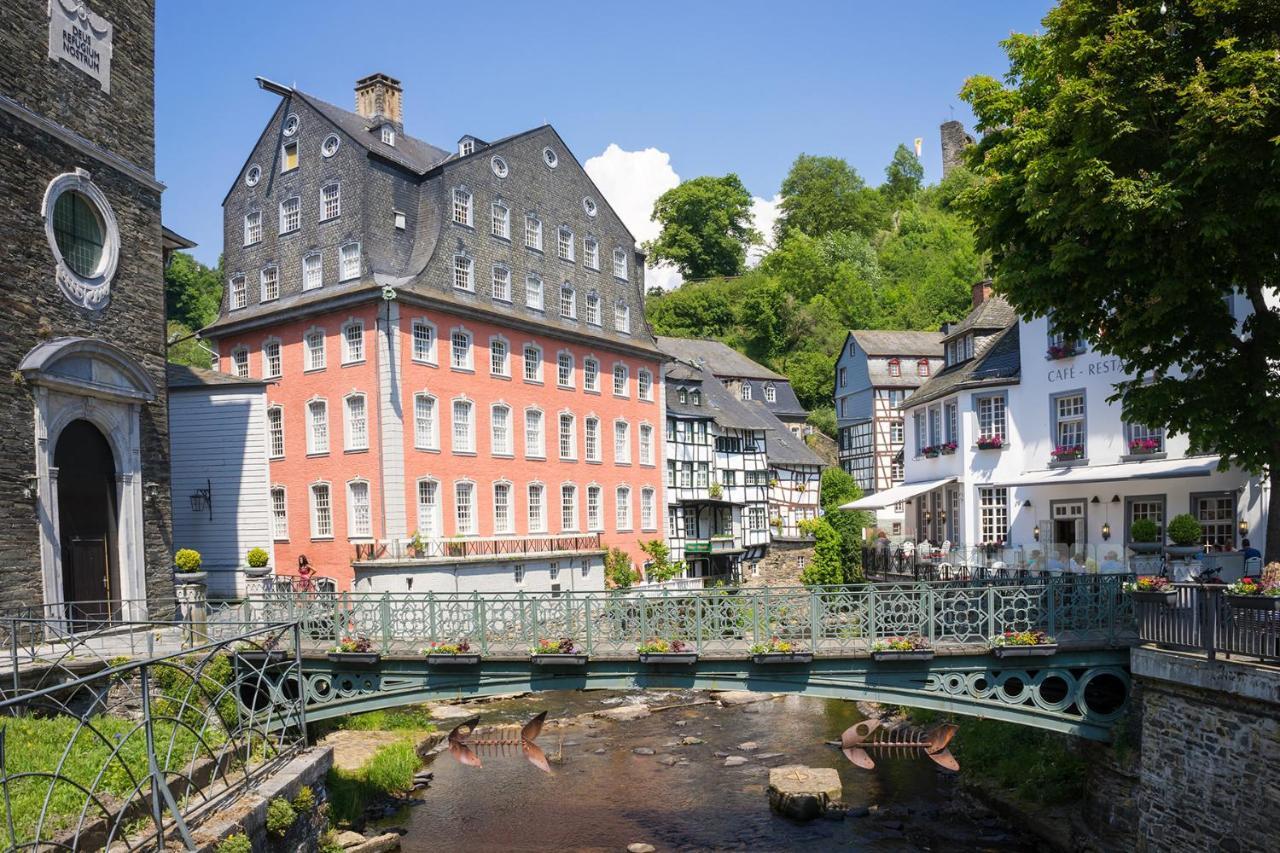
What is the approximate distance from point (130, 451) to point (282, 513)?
14838 mm

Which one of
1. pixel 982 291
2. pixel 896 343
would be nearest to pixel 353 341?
pixel 982 291

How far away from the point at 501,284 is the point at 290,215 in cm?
800

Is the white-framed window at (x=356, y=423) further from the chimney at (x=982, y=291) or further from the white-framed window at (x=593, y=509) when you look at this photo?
the chimney at (x=982, y=291)

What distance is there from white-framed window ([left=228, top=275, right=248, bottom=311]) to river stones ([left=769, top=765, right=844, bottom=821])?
87.4 feet

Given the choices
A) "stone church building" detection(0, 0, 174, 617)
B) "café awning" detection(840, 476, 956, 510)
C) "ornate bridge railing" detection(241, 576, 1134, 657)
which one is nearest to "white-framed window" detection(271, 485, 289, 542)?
"stone church building" detection(0, 0, 174, 617)

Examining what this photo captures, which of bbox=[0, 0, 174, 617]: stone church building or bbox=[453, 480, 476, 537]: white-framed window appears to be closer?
bbox=[0, 0, 174, 617]: stone church building

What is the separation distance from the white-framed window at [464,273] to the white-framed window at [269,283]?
6.72m

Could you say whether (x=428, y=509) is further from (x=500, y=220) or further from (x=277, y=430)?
(x=500, y=220)

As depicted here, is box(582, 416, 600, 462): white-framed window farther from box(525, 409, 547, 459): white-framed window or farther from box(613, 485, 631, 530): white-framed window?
box(525, 409, 547, 459): white-framed window

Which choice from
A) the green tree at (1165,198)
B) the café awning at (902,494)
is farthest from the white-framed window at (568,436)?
the green tree at (1165,198)

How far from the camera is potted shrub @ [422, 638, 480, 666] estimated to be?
16.7m

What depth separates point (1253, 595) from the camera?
13156 millimetres

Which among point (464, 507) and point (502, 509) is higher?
point (464, 507)

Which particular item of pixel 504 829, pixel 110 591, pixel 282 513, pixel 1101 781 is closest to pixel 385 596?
pixel 504 829
